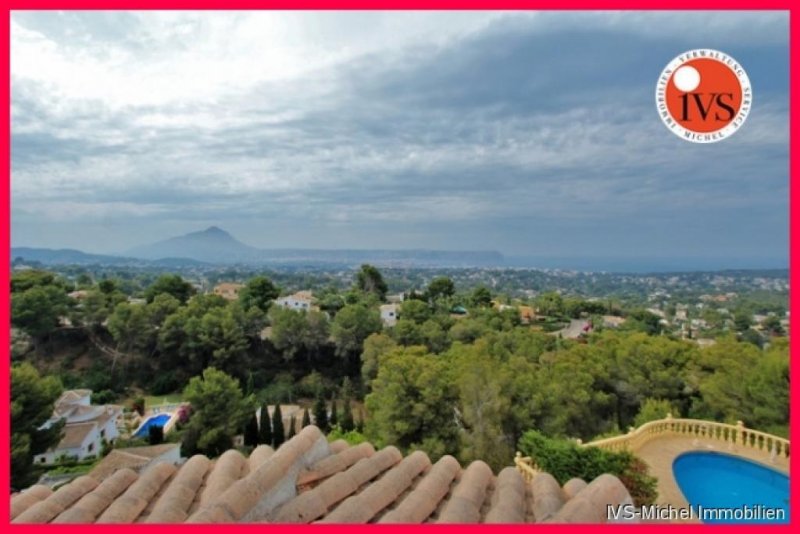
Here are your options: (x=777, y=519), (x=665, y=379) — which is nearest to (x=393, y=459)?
(x=777, y=519)

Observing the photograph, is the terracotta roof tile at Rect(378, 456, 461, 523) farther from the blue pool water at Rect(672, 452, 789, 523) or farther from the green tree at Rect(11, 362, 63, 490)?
the green tree at Rect(11, 362, 63, 490)

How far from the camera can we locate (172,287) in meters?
23.7

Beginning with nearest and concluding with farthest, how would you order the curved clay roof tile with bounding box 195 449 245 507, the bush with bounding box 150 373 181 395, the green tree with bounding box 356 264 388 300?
1. the curved clay roof tile with bounding box 195 449 245 507
2. the bush with bounding box 150 373 181 395
3. the green tree with bounding box 356 264 388 300

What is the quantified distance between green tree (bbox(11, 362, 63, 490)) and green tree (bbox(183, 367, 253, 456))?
9.99 ft

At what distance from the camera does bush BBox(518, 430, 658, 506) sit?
5035 mm

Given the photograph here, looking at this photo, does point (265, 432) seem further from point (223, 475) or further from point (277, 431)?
point (223, 475)

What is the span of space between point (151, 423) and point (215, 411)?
3607 mm

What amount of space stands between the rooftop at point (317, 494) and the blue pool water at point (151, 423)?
12912mm

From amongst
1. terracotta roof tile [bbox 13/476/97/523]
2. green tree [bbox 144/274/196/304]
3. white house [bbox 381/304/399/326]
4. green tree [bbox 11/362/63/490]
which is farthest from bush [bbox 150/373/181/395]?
terracotta roof tile [bbox 13/476/97/523]

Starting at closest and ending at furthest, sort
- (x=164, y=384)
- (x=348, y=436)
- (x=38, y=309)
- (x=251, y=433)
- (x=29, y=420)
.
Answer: (x=29, y=420), (x=348, y=436), (x=251, y=433), (x=164, y=384), (x=38, y=309)

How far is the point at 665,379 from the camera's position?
10188mm

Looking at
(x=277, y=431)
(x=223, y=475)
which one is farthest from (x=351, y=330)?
(x=223, y=475)

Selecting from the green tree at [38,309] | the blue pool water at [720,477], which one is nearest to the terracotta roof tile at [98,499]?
the blue pool water at [720,477]

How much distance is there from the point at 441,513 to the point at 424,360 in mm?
8111
